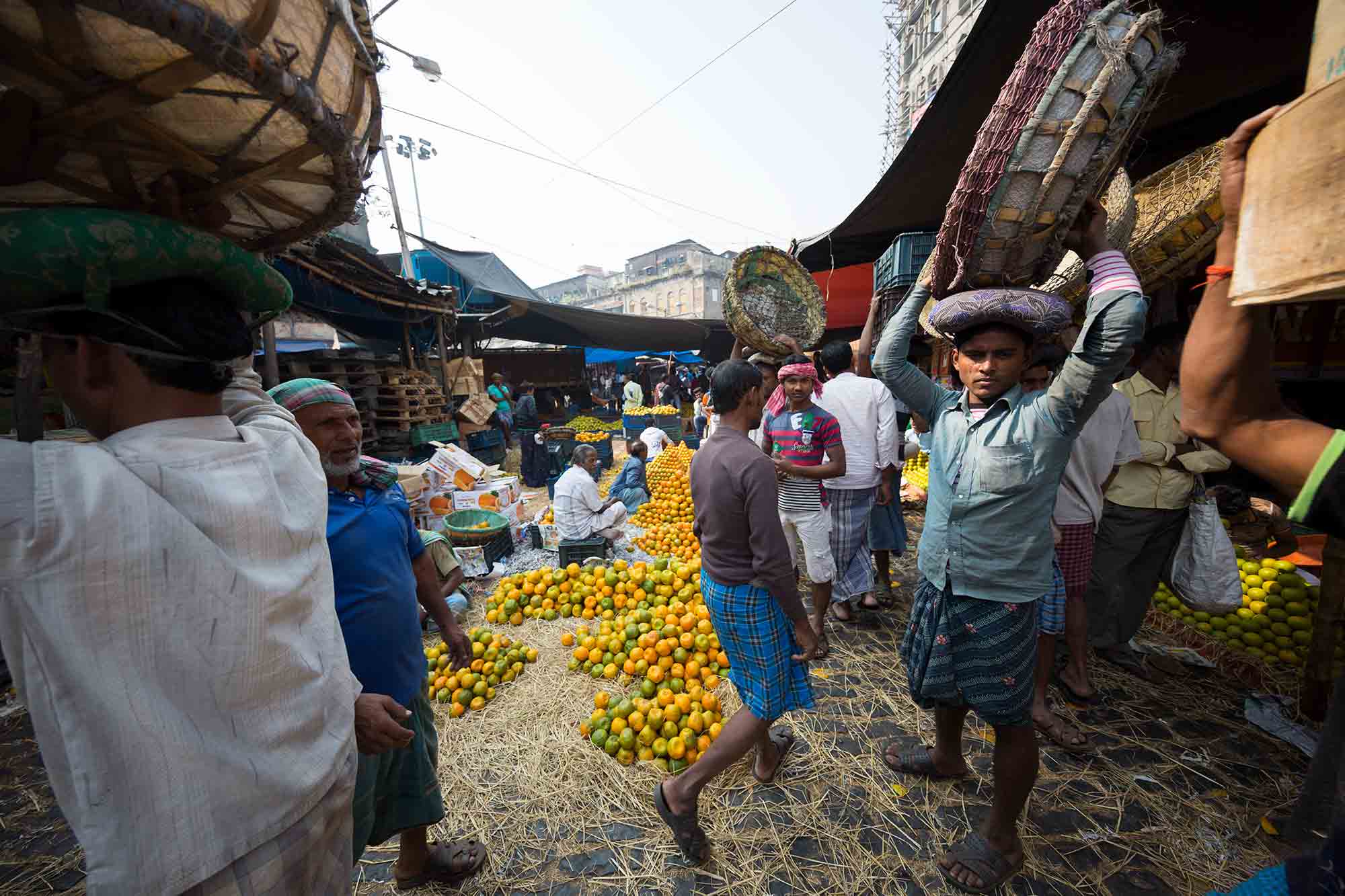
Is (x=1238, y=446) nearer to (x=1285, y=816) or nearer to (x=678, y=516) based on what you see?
(x=1285, y=816)

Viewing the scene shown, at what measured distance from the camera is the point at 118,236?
93cm

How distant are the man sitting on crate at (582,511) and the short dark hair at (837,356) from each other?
2.78m

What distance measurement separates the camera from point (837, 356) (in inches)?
174

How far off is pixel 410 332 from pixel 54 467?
9664 millimetres

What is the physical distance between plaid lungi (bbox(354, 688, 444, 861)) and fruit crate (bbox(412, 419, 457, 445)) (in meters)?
6.89

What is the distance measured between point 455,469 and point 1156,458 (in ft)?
22.5

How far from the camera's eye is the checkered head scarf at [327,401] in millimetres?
1870

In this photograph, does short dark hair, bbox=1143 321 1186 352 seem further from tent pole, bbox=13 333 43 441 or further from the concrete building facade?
the concrete building facade

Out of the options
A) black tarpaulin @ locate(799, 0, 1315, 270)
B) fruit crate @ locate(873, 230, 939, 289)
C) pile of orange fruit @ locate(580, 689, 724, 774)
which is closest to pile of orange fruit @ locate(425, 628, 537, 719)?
pile of orange fruit @ locate(580, 689, 724, 774)

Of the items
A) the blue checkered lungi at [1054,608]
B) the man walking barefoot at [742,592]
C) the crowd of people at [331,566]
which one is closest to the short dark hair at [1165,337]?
the crowd of people at [331,566]

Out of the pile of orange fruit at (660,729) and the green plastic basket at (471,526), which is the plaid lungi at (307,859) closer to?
the pile of orange fruit at (660,729)

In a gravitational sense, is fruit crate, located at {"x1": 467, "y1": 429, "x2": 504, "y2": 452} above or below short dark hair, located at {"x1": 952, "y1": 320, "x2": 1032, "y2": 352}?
below

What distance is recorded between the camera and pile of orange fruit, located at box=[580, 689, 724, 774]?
2885mm

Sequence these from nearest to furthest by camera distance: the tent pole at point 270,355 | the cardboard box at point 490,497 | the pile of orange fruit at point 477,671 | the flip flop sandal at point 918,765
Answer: the flip flop sandal at point 918,765 < the pile of orange fruit at point 477,671 < the tent pole at point 270,355 < the cardboard box at point 490,497
